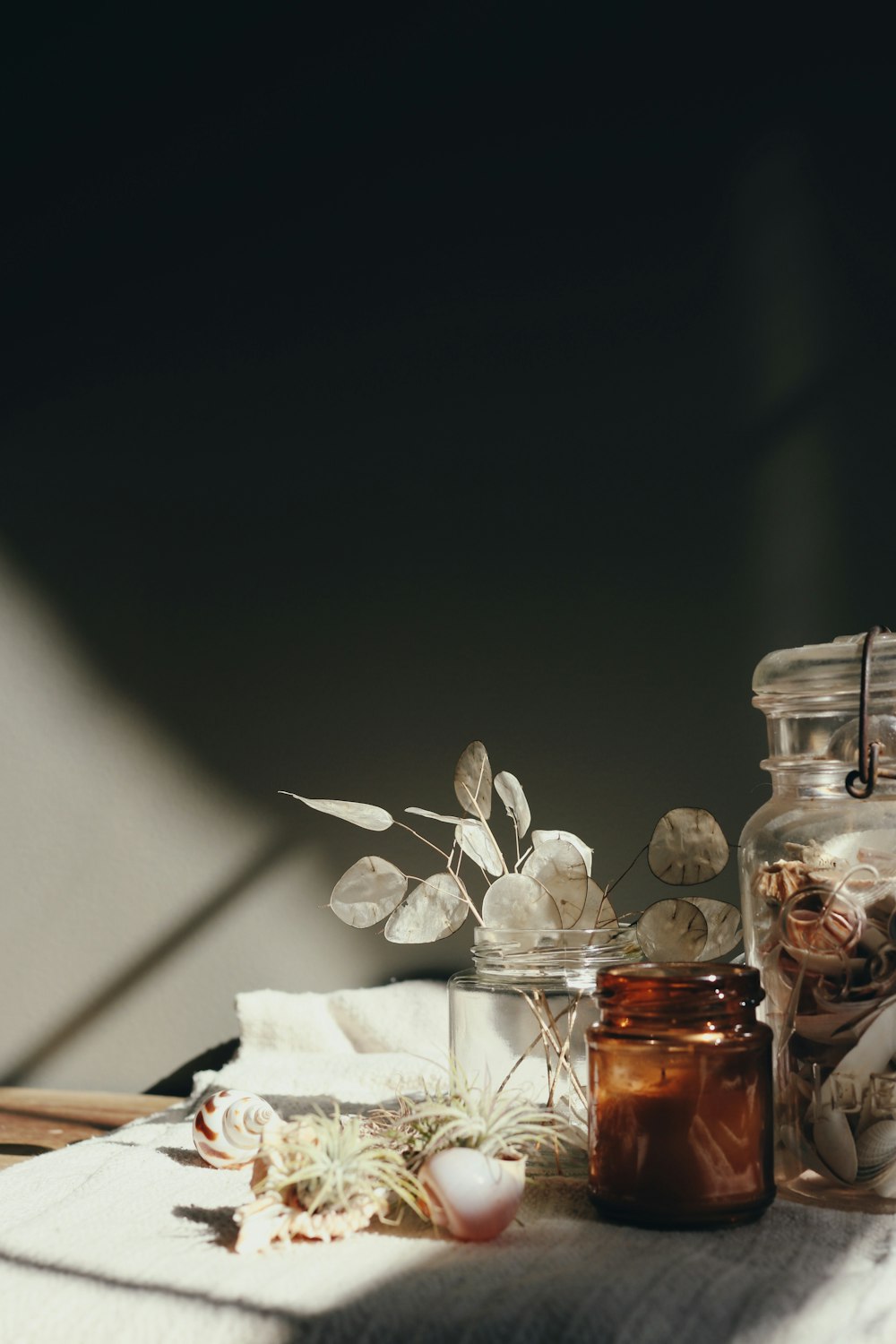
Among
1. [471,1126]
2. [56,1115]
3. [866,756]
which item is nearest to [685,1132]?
[471,1126]

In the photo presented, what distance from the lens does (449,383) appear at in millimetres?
1296

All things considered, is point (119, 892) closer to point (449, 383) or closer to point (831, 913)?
point (449, 383)

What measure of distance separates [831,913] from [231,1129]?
16.9 inches

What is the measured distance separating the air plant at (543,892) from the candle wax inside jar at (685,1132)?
0.47ft

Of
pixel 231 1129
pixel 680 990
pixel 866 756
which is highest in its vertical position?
pixel 866 756

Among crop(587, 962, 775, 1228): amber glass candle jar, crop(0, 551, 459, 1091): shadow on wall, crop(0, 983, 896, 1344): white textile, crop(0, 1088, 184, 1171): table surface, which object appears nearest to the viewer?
crop(0, 983, 896, 1344): white textile

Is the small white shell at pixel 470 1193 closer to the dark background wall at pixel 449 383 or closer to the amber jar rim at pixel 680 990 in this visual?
the amber jar rim at pixel 680 990

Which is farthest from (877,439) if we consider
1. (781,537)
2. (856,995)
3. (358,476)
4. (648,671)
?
(856,995)

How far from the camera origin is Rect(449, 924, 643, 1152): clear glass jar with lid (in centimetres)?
75

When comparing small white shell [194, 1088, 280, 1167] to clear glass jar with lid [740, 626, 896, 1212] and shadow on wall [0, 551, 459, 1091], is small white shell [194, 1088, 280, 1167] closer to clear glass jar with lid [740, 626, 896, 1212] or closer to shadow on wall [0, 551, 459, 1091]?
clear glass jar with lid [740, 626, 896, 1212]

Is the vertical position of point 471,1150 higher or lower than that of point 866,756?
lower

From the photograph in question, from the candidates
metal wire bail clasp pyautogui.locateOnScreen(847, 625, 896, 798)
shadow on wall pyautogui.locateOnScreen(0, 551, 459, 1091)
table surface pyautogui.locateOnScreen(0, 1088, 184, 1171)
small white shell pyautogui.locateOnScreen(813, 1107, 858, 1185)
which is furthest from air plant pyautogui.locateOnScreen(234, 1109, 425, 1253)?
shadow on wall pyautogui.locateOnScreen(0, 551, 459, 1091)

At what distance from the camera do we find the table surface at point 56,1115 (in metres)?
1.12

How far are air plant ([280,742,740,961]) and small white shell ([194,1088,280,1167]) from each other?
0.50 ft
